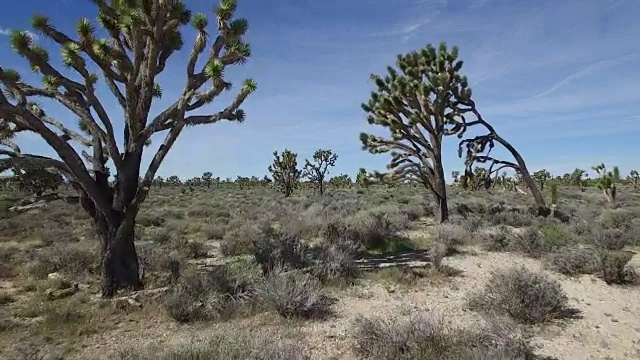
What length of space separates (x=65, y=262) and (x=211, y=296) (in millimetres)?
4922

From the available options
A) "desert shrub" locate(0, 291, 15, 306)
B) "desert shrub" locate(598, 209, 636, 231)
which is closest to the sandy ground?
"desert shrub" locate(0, 291, 15, 306)

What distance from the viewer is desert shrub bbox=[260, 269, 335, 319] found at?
19.3 ft

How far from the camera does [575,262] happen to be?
795 centimetres

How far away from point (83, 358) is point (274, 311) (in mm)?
2363

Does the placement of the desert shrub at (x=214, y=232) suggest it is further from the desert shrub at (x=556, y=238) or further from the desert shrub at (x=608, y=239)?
the desert shrub at (x=608, y=239)

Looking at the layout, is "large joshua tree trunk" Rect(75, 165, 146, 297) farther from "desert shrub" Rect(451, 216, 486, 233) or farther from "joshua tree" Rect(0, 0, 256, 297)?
"desert shrub" Rect(451, 216, 486, 233)

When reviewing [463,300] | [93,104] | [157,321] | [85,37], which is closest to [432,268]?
[463,300]

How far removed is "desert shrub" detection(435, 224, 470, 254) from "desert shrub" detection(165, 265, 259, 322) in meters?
5.48

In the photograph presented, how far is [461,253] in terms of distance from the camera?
1010cm

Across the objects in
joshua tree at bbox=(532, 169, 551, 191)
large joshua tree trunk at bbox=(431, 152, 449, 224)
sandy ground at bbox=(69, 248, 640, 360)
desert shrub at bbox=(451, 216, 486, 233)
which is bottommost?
sandy ground at bbox=(69, 248, 640, 360)

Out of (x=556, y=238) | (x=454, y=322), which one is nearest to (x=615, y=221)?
(x=556, y=238)

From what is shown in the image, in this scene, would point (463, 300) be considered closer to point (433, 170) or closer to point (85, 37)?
point (85, 37)

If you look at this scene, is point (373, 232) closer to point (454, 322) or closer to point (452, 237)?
point (452, 237)

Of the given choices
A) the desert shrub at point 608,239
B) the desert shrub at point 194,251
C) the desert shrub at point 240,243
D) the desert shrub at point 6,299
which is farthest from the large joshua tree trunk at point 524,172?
the desert shrub at point 6,299
